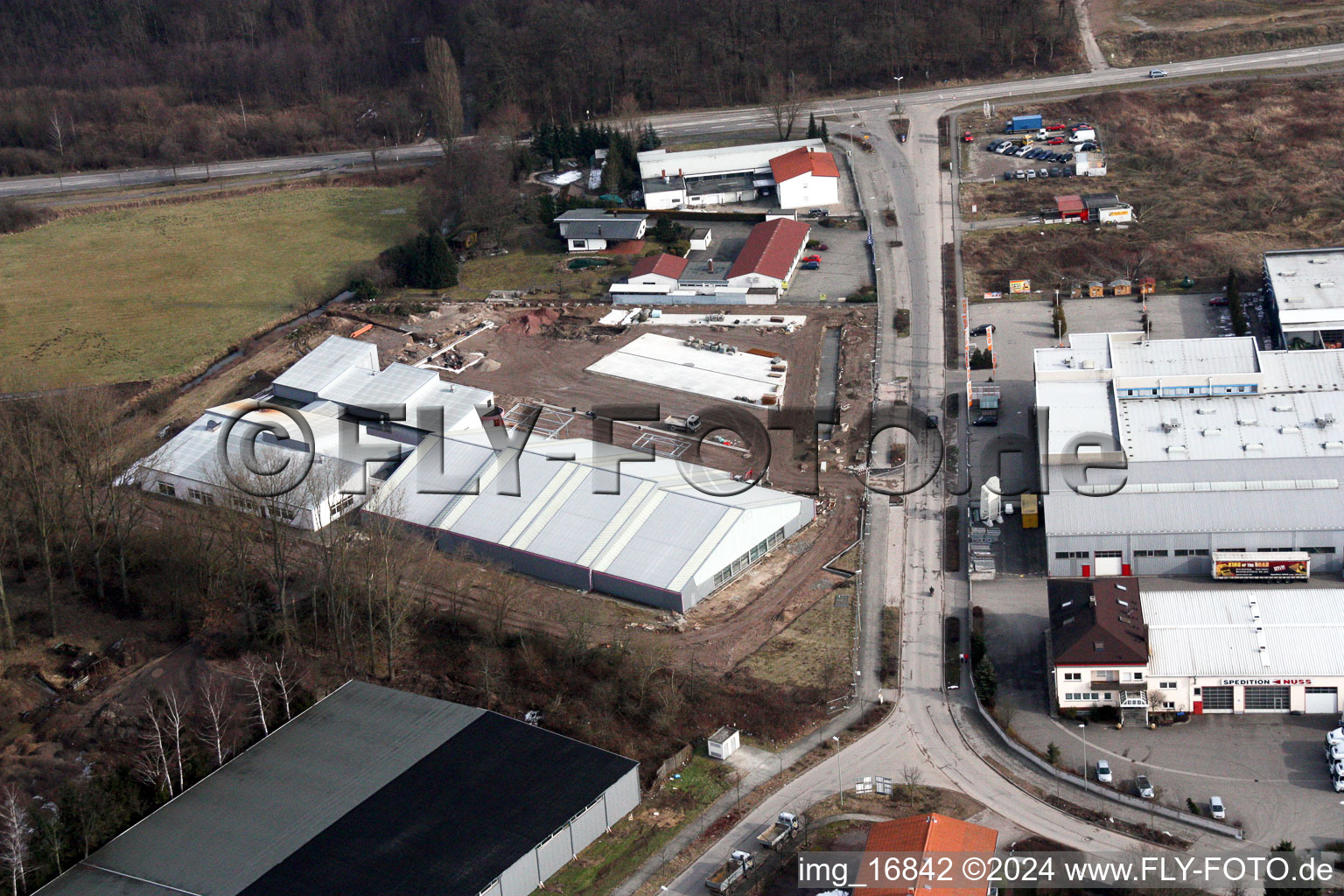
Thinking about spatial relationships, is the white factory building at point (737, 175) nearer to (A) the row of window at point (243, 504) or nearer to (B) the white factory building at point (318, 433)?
(B) the white factory building at point (318, 433)

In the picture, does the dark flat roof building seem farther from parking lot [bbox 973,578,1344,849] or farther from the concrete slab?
the concrete slab

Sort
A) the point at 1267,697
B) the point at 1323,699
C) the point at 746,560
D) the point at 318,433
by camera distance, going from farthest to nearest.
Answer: the point at 318,433
the point at 746,560
the point at 1267,697
the point at 1323,699

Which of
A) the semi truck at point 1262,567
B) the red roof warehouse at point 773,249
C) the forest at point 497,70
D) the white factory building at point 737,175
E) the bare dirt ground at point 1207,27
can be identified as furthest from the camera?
the forest at point 497,70

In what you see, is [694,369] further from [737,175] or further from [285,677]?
[285,677]

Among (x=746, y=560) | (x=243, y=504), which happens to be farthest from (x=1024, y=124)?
(x=243, y=504)

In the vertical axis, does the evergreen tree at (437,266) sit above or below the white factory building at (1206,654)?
above

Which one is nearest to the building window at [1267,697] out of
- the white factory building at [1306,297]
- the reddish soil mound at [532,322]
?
the white factory building at [1306,297]
